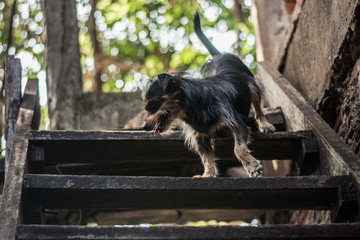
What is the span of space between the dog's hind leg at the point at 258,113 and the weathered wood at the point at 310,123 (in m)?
0.17

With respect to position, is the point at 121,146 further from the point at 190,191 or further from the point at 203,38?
the point at 203,38

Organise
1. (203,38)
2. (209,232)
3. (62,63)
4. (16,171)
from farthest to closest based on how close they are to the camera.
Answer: (62,63), (203,38), (16,171), (209,232)

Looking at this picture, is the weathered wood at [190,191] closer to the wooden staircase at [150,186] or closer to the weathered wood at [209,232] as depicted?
the wooden staircase at [150,186]

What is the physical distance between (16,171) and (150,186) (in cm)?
83

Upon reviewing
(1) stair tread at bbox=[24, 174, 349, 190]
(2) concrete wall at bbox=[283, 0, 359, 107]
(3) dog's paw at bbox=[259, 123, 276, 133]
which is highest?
(2) concrete wall at bbox=[283, 0, 359, 107]

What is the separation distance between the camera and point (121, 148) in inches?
151

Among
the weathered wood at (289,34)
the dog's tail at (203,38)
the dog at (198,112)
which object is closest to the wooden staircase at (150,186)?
the dog at (198,112)

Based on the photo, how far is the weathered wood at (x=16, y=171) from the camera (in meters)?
2.82

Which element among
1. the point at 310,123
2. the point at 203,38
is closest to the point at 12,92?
the point at 203,38

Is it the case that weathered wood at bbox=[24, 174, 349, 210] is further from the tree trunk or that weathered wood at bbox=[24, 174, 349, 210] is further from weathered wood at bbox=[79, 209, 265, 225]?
the tree trunk

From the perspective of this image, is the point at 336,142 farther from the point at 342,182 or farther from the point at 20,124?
the point at 20,124

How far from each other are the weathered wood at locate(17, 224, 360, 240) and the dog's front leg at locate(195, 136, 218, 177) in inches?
60.8

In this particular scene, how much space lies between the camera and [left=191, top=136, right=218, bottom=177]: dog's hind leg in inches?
167

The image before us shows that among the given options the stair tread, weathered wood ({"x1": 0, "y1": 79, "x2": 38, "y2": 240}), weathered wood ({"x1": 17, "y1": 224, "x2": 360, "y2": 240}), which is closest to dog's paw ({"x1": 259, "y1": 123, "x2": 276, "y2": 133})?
the stair tread
